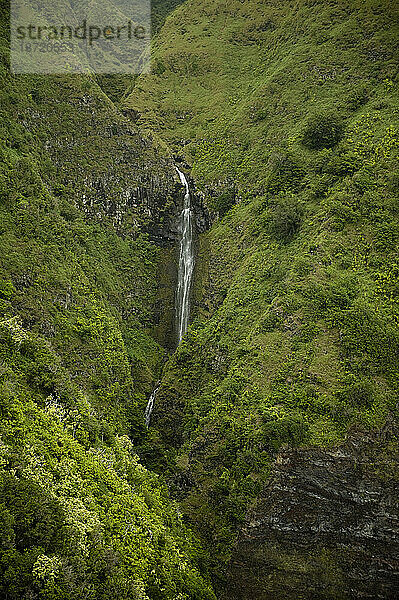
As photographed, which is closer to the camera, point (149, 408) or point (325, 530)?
point (325, 530)

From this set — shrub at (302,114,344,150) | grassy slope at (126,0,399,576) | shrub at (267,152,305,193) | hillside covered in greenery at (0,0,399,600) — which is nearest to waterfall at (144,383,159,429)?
hillside covered in greenery at (0,0,399,600)

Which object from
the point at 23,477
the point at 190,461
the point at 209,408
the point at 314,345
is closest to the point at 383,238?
the point at 314,345

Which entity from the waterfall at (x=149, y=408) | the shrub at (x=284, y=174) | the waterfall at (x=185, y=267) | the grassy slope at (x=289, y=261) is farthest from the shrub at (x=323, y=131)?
the waterfall at (x=149, y=408)

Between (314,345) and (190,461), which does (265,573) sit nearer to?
(190,461)

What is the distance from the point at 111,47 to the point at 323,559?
175ft

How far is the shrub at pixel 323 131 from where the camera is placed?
3041 cm

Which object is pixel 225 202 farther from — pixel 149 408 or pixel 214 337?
pixel 149 408

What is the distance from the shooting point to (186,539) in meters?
21.4

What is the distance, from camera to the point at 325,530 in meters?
20.7

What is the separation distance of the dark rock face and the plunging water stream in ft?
51.5

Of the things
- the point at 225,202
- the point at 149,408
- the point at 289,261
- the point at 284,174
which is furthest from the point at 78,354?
the point at 225,202

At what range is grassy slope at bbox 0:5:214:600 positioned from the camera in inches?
515

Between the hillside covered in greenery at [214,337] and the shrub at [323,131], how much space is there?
13 cm

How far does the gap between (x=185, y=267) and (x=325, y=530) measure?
21.1 metres
